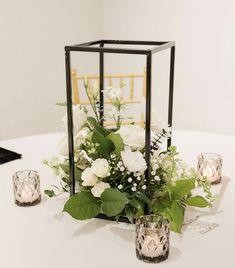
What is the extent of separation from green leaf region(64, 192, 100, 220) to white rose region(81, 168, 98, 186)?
1.2 inches

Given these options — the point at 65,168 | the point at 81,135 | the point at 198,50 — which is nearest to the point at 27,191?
the point at 65,168

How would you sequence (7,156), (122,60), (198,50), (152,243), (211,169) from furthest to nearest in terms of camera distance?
(122,60) < (198,50) < (7,156) < (211,169) < (152,243)

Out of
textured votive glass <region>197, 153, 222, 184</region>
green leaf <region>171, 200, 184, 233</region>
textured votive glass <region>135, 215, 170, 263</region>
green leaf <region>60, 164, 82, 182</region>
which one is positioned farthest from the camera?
textured votive glass <region>197, 153, 222, 184</region>

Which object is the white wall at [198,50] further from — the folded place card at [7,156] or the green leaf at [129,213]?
the green leaf at [129,213]

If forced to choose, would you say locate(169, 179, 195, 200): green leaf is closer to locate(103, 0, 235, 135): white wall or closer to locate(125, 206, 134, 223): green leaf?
locate(125, 206, 134, 223): green leaf

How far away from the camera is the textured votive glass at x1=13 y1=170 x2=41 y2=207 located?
1.31m

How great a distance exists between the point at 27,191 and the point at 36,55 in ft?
8.16

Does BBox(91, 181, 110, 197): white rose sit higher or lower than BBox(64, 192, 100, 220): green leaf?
higher

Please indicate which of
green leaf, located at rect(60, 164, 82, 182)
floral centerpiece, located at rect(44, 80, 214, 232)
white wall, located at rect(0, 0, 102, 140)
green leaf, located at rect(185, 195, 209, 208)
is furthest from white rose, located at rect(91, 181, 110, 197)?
white wall, located at rect(0, 0, 102, 140)

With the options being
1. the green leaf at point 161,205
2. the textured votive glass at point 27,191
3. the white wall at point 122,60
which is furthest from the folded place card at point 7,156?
the white wall at point 122,60

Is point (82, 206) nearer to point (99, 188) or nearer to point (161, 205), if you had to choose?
point (99, 188)

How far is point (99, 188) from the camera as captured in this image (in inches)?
45.4

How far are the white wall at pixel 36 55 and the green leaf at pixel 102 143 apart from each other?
2464mm

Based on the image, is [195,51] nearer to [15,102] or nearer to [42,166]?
[15,102]
